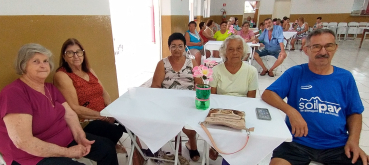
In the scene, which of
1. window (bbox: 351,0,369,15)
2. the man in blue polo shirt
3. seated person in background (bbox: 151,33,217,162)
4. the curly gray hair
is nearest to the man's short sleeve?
the curly gray hair

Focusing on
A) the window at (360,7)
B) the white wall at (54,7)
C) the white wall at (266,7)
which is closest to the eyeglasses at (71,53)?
the white wall at (54,7)

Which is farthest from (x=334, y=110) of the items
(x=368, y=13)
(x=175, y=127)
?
(x=368, y=13)

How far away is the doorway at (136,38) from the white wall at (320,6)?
36.4 ft

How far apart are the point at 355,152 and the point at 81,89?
206cm

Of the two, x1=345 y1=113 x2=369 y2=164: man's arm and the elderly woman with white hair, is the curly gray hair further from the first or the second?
x1=345 y1=113 x2=369 y2=164: man's arm

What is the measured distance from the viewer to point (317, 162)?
1.40 meters

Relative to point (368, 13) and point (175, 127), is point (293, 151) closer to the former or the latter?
point (175, 127)

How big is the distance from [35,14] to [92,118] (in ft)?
3.26

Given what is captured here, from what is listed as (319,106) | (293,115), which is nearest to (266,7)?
(319,106)

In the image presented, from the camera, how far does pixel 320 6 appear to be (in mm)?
12484

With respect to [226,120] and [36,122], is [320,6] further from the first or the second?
[36,122]

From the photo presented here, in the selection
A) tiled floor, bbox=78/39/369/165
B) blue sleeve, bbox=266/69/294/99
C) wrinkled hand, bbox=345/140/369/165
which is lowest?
tiled floor, bbox=78/39/369/165

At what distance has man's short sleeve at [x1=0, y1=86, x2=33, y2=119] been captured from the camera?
114 cm

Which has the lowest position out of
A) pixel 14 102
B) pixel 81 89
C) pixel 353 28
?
pixel 81 89
